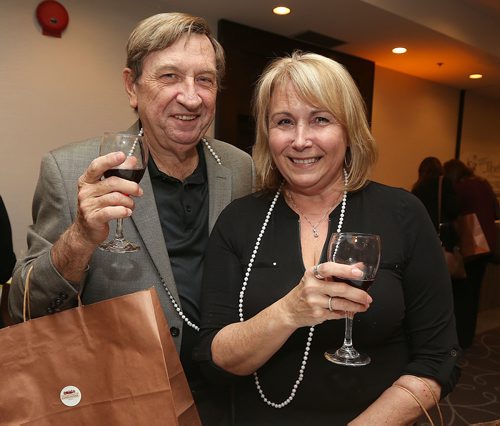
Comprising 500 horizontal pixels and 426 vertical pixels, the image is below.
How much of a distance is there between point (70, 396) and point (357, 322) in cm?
75

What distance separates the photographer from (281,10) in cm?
422

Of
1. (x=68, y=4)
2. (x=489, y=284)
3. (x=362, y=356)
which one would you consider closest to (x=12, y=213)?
(x=68, y=4)

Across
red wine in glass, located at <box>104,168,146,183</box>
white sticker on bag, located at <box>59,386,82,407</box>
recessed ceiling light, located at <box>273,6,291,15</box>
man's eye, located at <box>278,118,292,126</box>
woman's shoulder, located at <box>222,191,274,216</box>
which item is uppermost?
recessed ceiling light, located at <box>273,6,291,15</box>

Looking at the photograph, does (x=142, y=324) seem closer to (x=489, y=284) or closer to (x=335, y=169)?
(x=335, y=169)

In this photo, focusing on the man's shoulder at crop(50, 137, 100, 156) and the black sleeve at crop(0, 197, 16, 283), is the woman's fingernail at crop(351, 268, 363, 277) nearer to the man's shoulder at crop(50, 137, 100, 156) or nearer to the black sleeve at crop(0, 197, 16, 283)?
the man's shoulder at crop(50, 137, 100, 156)

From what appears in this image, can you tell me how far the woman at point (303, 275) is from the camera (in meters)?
1.32

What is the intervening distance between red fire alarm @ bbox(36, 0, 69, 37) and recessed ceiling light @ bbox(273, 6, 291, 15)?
1729 mm

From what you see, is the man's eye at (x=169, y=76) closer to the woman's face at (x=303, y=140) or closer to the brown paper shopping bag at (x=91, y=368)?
the woman's face at (x=303, y=140)

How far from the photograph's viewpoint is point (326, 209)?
151 cm

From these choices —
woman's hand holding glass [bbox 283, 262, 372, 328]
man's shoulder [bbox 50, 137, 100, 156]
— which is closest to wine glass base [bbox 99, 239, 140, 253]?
man's shoulder [bbox 50, 137, 100, 156]

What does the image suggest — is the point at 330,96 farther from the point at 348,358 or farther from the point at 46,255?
the point at 46,255

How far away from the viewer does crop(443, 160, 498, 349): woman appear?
4570mm

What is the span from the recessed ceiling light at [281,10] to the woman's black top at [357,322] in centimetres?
322

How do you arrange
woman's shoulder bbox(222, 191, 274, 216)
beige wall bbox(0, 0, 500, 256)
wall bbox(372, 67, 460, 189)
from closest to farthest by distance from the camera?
woman's shoulder bbox(222, 191, 274, 216)
beige wall bbox(0, 0, 500, 256)
wall bbox(372, 67, 460, 189)
